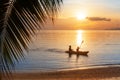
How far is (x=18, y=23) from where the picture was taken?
9.97 feet

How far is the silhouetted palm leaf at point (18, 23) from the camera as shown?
2883 millimetres

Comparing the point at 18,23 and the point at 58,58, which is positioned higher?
the point at 18,23

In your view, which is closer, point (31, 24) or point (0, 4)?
point (0, 4)

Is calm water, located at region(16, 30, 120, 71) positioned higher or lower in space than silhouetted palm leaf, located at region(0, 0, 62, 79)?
lower

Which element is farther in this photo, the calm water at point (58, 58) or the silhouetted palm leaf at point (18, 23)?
the calm water at point (58, 58)

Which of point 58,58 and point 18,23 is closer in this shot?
point 18,23

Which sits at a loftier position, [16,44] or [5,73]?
[16,44]

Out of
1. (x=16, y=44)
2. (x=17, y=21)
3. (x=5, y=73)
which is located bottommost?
(x=5, y=73)

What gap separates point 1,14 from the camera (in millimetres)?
2867

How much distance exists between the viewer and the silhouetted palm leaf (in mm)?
2883

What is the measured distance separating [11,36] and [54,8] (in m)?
0.43

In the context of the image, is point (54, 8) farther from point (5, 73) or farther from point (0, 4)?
point (5, 73)

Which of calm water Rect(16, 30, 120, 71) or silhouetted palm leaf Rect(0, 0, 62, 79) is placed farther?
calm water Rect(16, 30, 120, 71)

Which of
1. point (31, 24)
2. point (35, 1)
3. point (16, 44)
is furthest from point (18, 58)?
point (35, 1)
